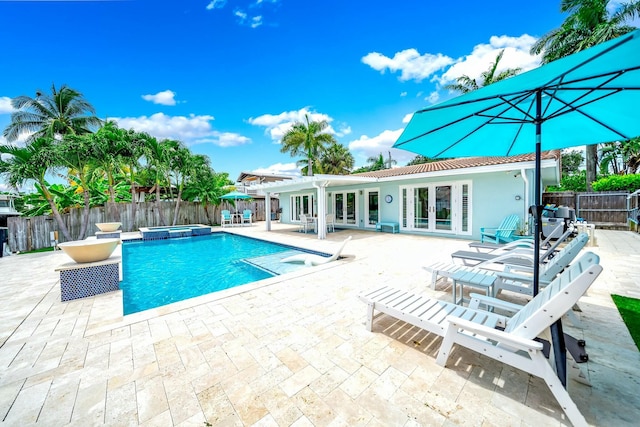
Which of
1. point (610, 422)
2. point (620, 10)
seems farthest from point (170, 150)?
point (620, 10)

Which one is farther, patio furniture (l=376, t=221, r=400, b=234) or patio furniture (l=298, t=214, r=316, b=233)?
patio furniture (l=298, t=214, r=316, b=233)

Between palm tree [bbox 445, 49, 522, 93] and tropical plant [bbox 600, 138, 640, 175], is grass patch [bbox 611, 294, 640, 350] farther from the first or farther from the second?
tropical plant [bbox 600, 138, 640, 175]

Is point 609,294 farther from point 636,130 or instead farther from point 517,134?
point 517,134

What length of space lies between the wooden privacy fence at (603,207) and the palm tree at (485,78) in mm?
9934

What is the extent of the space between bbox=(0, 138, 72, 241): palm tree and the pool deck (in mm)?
8777

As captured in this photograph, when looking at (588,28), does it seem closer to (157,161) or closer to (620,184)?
(620,184)

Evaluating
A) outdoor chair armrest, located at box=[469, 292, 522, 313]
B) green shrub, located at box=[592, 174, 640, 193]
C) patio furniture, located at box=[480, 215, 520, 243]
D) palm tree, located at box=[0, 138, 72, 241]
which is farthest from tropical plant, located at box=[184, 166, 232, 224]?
green shrub, located at box=[592, 174, 640, 193]

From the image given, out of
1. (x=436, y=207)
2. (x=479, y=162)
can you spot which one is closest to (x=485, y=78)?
(x=479, y=162)

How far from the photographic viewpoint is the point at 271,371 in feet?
7.81

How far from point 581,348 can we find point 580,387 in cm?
59

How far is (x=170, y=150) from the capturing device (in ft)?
52.5

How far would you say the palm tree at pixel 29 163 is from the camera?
30.5ft

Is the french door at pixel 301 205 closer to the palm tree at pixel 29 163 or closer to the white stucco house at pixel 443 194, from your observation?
the white stucco house at pixel 443 194

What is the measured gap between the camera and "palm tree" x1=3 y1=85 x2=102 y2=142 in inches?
692
